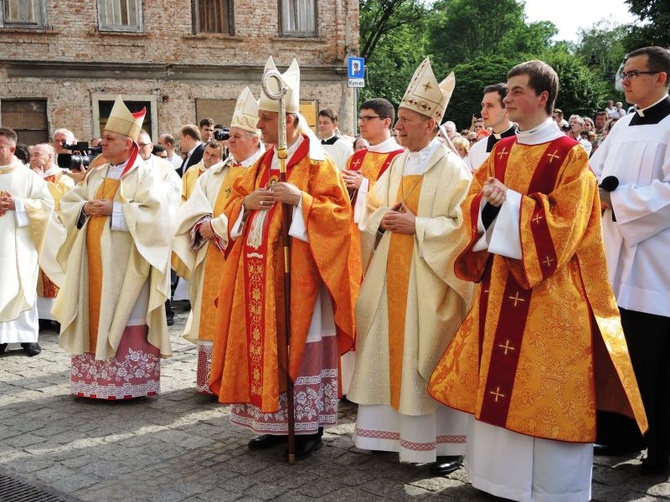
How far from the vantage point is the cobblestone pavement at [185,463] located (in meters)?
4.52

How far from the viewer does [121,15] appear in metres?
20.4

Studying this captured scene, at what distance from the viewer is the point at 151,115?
2078 centimetres

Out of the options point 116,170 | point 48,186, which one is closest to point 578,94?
point 48,186

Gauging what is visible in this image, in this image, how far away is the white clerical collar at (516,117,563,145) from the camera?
423 cm

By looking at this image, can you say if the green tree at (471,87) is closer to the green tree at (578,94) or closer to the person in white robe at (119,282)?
the green tree at (578,94)

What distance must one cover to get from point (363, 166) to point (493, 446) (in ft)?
11.0

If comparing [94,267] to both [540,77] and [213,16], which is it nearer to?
[540,77]

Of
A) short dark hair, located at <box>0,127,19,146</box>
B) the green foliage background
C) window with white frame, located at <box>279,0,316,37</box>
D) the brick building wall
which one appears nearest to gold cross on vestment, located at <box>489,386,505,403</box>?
short dark hair, located at <box>0,127,19,146</box>

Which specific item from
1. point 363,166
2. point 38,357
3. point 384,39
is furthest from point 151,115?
point 384,39

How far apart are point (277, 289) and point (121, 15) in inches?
681

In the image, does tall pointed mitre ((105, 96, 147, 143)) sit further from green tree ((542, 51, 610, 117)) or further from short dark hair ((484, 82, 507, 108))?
green tree ((542, 51, 610, 117))

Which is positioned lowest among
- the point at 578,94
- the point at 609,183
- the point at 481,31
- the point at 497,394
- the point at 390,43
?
the point at 497,394

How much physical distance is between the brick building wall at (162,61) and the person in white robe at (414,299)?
16686 millimetres

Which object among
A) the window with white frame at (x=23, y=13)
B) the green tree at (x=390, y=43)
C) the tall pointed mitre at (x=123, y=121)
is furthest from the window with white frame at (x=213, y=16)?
the green tree at (x=390, y=43)
